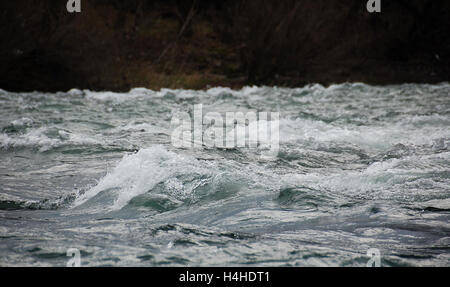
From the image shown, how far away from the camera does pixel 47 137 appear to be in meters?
5.37

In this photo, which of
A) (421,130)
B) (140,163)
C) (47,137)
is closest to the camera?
(140,163)

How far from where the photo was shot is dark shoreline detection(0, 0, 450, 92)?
1215 centimetres

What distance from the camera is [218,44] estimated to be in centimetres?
1368

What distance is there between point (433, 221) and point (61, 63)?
35.2 ft

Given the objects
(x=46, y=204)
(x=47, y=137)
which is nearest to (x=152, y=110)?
(x=47, y=137)

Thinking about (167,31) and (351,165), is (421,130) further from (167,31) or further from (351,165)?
(167,31)
